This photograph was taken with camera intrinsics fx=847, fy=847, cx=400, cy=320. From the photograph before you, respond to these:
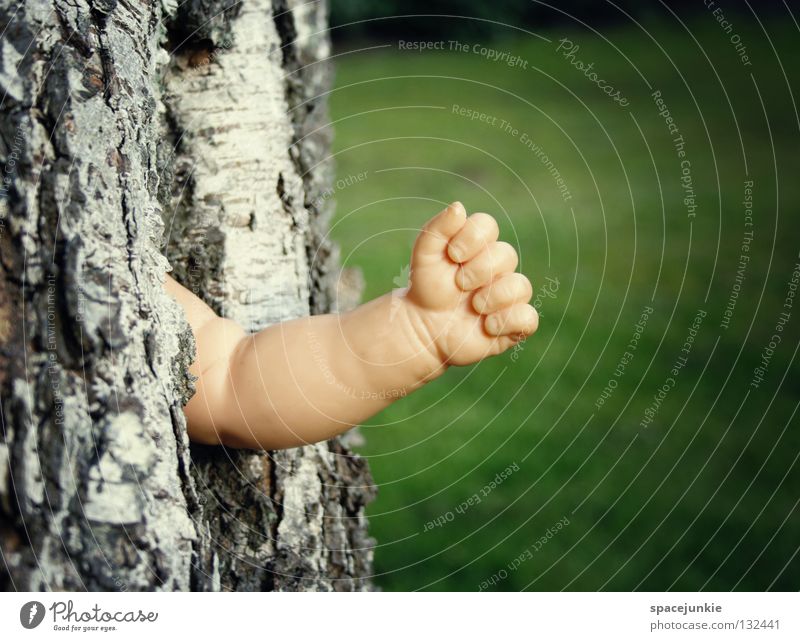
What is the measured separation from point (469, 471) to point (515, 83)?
11.2ft

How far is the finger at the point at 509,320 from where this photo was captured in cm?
91

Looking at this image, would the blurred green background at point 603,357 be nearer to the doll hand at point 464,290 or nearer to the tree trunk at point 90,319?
the doll hand at point 464,290

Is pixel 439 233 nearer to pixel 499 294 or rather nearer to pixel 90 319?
pixel 499 294

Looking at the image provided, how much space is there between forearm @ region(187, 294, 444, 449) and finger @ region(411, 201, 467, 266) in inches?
2.5

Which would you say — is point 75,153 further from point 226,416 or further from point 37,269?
point 226,416

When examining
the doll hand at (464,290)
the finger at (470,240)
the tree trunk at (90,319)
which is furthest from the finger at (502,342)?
the tree trunk at (90,319)

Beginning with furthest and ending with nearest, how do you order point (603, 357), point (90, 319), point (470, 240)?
point (603, 357), point (470, 240), point (90, 319)

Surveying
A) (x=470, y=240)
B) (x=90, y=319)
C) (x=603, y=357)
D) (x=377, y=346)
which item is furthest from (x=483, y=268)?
(x=603, y=357)

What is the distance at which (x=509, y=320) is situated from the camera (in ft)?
2.97

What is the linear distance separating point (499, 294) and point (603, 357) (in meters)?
1.82

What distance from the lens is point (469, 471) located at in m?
Result: 2.14

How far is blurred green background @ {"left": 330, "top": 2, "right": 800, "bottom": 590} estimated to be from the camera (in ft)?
6.28
